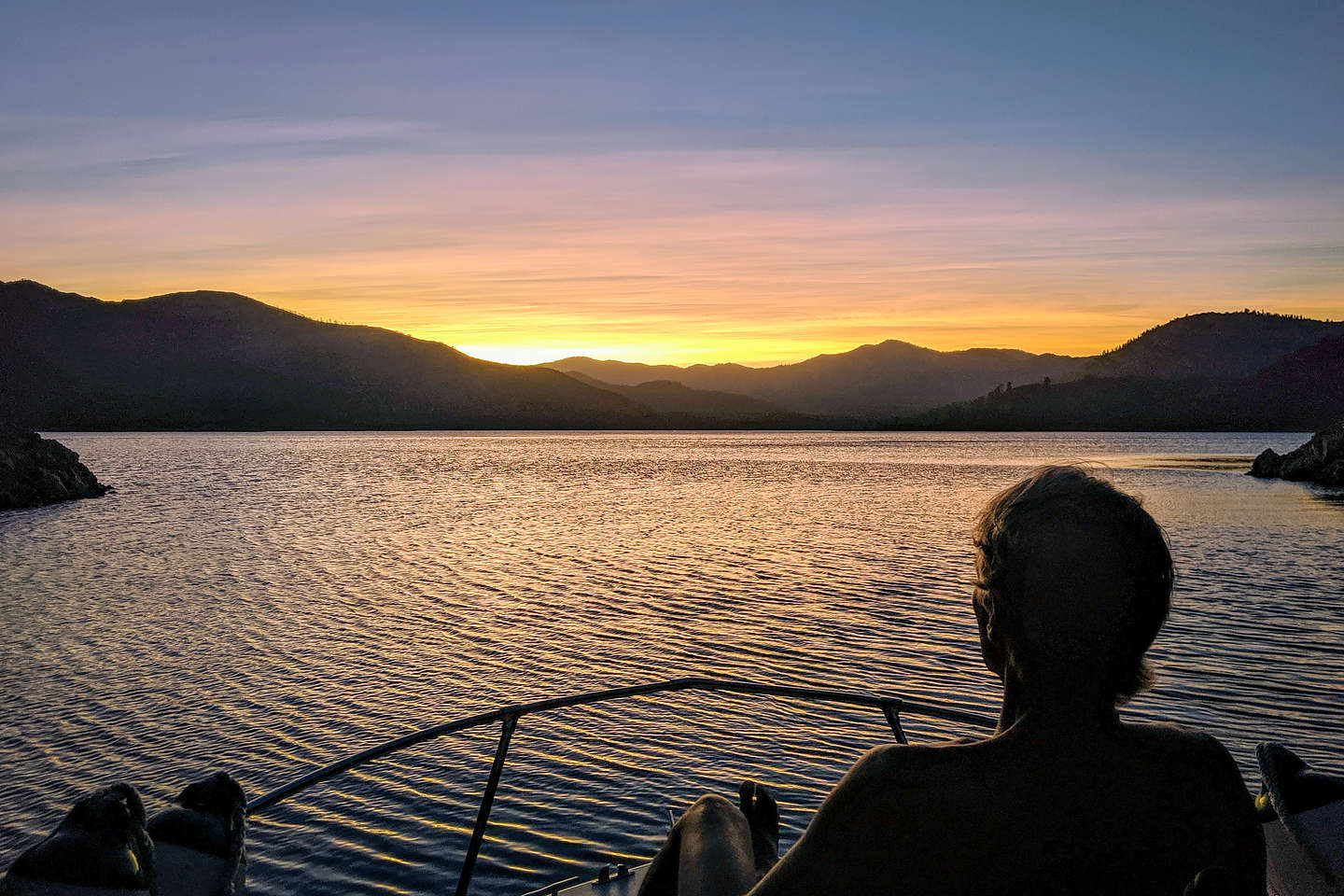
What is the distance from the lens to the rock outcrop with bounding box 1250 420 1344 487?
77.6 meters

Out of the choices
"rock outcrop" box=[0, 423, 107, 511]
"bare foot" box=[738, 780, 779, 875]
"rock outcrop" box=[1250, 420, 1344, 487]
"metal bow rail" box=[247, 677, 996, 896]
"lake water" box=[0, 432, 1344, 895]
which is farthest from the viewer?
"rock outcrop" box=[1250, 420, 1344, 487]

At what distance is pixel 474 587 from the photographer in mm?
29750

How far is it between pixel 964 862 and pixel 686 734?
1321cm

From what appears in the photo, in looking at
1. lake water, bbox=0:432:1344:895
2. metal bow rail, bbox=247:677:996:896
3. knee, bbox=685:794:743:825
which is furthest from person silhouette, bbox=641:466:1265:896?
lake water, bbox=0:432:1344:895

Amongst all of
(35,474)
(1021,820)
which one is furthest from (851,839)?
(35,474)

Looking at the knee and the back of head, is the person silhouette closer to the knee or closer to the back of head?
the back of head

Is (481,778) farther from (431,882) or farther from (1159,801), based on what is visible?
(1159,801)

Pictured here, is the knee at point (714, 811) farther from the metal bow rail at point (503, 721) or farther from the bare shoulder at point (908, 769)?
the bare shoulder at point (908, 769)

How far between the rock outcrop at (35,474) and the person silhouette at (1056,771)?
67.0 meters

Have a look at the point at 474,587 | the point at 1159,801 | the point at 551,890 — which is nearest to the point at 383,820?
the point at 551,890

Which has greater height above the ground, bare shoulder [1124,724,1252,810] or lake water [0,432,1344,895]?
bare shoulder [1124,724,1252,810]

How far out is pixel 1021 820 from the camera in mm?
1772

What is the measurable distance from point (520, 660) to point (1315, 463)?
276 feet

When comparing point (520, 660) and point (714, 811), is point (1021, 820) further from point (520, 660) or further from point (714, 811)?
point (520, 660)
